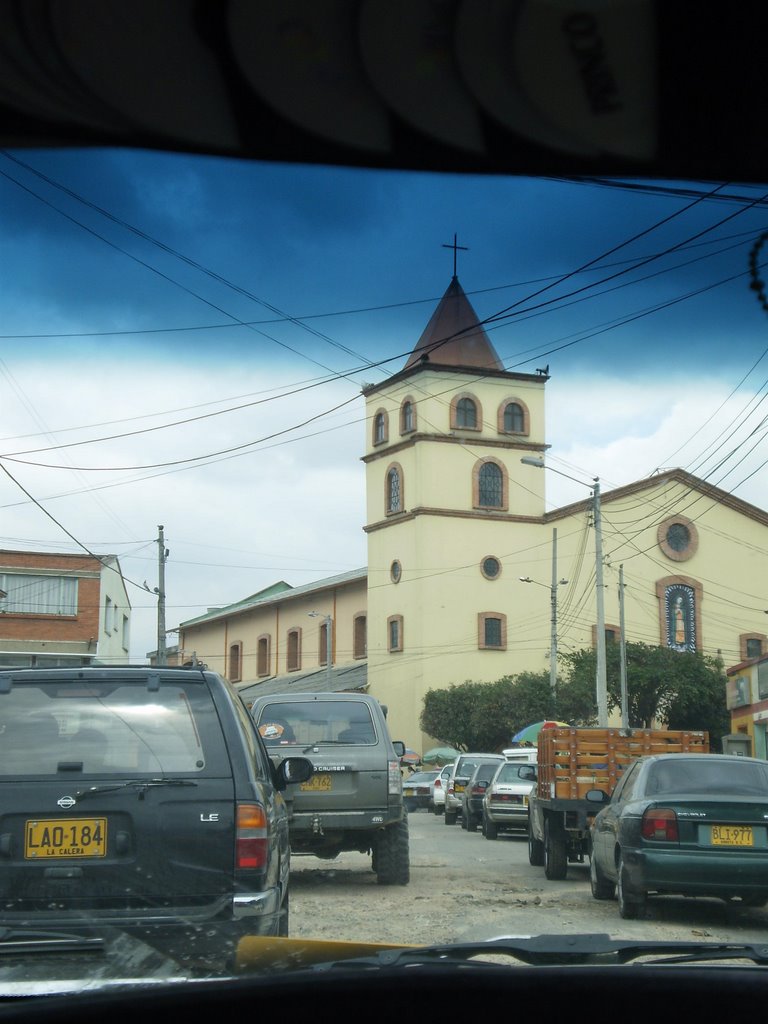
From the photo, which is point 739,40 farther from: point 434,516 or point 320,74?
point 434,516

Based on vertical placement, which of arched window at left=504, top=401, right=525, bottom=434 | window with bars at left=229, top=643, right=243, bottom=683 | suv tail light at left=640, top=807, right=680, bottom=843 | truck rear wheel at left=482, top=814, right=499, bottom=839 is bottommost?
truck rear wheel at left=482, top=814, right=499, bottom=839

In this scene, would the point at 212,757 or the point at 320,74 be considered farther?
the point at 212,757

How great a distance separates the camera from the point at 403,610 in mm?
56406

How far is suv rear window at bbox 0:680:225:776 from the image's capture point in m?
5.61

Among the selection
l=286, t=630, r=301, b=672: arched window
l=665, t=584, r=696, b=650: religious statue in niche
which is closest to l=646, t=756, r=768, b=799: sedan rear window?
l=665, t=584, r=696, b=650: religious statue in niche

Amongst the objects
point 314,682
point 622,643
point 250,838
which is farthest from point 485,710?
point 250,838

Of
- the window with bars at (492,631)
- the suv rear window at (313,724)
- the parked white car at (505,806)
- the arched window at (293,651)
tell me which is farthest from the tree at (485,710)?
the suv rear window at (313,724)

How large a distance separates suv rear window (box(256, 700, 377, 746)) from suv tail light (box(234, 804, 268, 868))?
7580 mm

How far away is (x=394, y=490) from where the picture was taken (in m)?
26.8

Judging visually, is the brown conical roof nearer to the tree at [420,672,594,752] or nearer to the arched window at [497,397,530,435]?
the arched window at [497,397,530,435]

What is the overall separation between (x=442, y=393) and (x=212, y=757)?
272 inches

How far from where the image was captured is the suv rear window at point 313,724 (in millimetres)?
13242

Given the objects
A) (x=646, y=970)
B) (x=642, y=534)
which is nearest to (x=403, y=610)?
(x=642, y=534)

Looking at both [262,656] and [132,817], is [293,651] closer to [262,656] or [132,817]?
[262,656]
